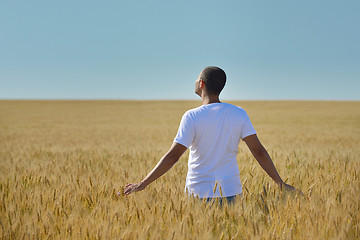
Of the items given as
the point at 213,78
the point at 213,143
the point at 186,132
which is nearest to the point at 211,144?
the point at 213,143

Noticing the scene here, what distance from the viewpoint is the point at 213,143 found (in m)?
2.65

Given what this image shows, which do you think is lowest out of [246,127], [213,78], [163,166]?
[163,166]

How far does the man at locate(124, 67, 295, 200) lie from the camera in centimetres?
258

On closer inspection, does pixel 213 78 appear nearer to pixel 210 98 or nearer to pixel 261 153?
pixel 210 98

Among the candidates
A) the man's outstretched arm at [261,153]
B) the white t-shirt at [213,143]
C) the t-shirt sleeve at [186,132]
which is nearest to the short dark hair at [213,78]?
the white t-shirt at [213,143]

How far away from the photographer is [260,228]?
83.1 inches

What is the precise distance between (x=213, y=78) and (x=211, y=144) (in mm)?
497

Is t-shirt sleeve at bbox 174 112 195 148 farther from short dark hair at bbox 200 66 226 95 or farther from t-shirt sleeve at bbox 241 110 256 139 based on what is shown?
t-shirt sleeve at bbox 241 110 256 139

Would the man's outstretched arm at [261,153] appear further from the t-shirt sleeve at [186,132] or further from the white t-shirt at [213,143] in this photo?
the t-shirt sleeve at [186,132]

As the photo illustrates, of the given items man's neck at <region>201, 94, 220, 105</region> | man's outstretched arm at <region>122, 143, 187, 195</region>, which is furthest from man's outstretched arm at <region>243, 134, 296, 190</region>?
man's outstretched arm at <region>122, 143, 187, 195</region>

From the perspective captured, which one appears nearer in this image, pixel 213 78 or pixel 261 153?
pixel 213 78

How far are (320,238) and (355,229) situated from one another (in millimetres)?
386

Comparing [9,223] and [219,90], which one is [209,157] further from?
[9,223]

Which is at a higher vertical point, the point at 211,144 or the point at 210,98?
the point at 210,98
